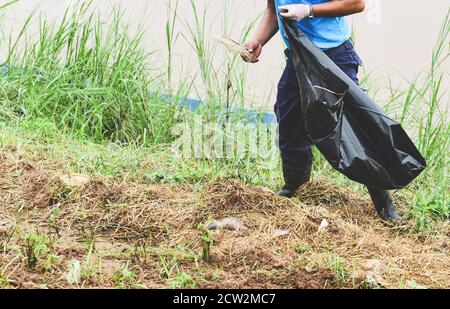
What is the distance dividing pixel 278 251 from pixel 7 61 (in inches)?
139

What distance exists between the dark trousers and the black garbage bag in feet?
0.73

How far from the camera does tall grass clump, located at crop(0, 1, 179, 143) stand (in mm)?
6066

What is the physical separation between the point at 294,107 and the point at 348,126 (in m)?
0.43

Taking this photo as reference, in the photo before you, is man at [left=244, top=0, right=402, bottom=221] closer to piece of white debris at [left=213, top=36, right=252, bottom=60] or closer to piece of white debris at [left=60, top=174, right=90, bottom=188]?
piece of white debris at [left=213, top=36, right=252, bottom=60]

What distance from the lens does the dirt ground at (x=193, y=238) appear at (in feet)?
11.6

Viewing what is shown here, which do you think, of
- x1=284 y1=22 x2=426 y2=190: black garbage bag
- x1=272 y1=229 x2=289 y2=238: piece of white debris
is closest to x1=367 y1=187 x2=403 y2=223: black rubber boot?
→ x1=284 y1=22 x2=426 y2=190: black garbage bag

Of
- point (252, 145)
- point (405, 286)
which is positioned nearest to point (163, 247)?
point (405, 286)

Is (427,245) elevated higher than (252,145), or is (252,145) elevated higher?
(252,145)

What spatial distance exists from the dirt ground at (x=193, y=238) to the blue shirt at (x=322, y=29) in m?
0.93

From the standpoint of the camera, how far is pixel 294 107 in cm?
463

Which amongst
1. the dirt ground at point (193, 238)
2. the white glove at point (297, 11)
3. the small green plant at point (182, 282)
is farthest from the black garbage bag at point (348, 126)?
the small green plant at point (182, 282)
